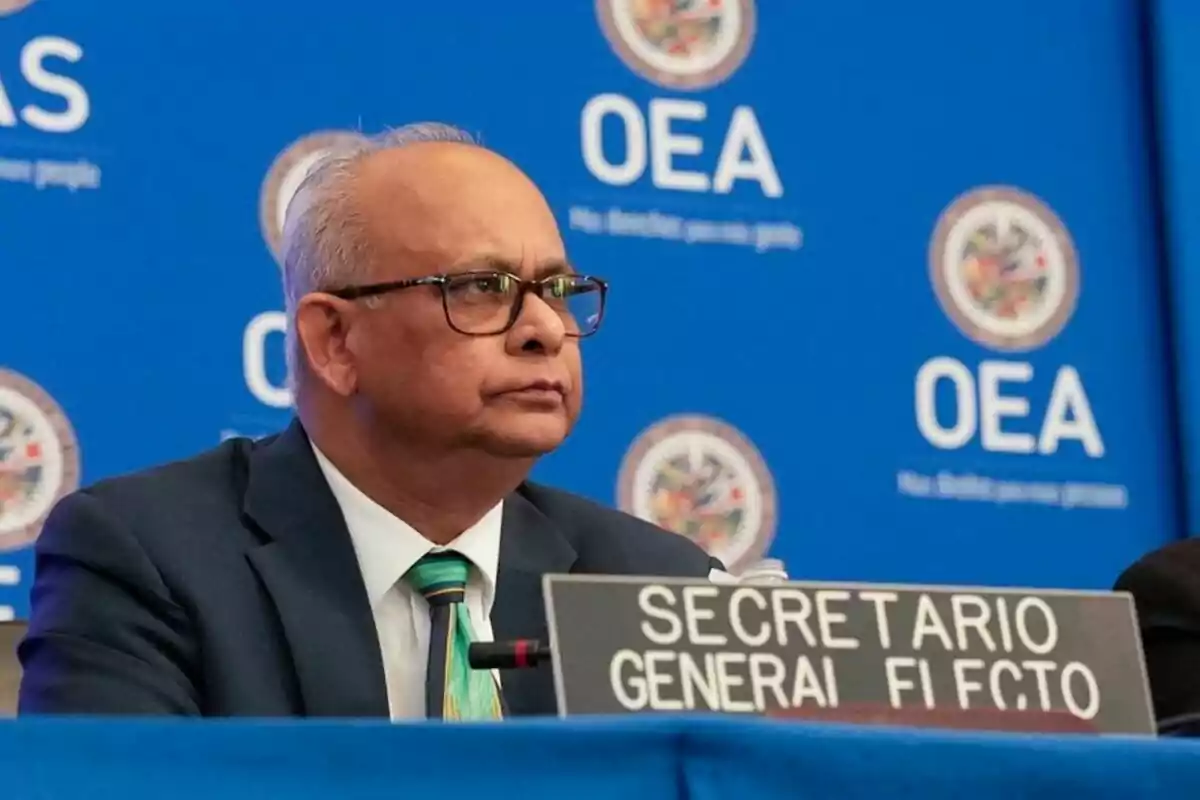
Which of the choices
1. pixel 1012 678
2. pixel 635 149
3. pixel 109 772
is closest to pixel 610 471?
pixel 635 149

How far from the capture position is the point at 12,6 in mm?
2451

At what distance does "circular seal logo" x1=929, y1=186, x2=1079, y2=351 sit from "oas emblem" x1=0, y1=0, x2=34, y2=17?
50.8 inches

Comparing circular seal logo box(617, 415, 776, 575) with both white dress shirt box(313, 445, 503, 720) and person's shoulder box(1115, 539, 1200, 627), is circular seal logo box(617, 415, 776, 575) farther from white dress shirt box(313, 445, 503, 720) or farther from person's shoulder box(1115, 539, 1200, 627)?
white dress shirt box(313, 445, 503, 720)

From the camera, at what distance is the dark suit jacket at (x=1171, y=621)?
2.26 m

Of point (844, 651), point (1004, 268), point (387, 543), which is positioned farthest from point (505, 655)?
point (1004, 268)

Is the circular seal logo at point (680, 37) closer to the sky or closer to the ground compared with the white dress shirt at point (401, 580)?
closer to the sky

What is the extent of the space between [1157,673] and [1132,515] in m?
0.78

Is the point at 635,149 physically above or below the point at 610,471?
above

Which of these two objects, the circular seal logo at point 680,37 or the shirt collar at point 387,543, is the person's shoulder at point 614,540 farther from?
the circular seal logo at point 680,37

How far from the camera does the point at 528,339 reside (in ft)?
6.36

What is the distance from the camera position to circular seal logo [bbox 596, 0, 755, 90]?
287 centimetres

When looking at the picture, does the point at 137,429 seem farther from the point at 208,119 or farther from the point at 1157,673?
the point at 1157,673

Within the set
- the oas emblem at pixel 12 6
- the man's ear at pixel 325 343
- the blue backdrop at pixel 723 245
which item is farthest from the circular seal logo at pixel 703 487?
the oas emblem at pixel 12 6

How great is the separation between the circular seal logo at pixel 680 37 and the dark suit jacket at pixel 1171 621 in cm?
94
